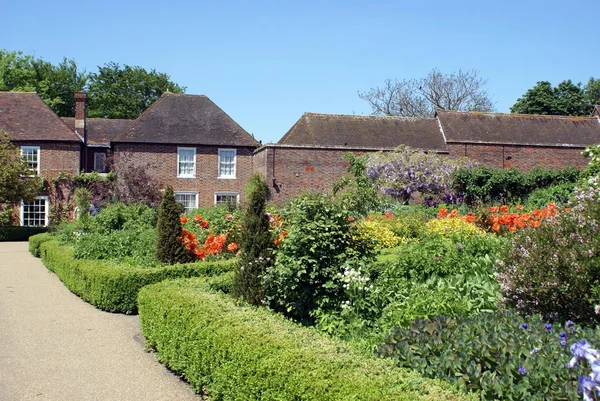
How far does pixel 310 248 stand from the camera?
7.73 m

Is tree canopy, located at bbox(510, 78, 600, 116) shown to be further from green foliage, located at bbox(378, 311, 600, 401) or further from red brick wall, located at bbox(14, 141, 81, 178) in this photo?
green foliage, located at bbox(378, 311, 600, 401)

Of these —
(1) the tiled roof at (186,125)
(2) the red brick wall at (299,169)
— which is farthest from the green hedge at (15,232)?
(2) the red brick wall at (299,169)

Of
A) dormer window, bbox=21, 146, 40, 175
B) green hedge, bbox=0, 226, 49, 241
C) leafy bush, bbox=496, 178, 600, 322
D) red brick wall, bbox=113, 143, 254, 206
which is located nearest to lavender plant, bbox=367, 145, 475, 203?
red brick wall, bbox=113, 143, 254, 206

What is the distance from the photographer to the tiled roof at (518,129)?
3212 cm

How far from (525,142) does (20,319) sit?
1104 inches

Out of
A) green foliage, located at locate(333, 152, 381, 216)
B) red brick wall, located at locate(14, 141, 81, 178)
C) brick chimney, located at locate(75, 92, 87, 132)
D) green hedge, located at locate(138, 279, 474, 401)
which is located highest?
brick chimney, located at locate(75, 92, 87, 132)

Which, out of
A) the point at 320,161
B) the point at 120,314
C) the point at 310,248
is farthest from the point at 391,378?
the point at 320,161

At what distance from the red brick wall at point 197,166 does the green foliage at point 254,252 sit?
24202mm

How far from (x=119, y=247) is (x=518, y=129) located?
2545 cm

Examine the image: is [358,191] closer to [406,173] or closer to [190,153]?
[406,173]

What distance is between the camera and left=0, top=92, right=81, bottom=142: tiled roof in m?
32.0

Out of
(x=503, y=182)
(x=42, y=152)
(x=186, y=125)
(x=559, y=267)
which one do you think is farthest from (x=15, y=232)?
(x=559, y=267)

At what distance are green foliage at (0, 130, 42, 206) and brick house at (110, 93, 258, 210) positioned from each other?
457cm

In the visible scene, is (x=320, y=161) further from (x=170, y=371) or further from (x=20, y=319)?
(x=170, y=371)
